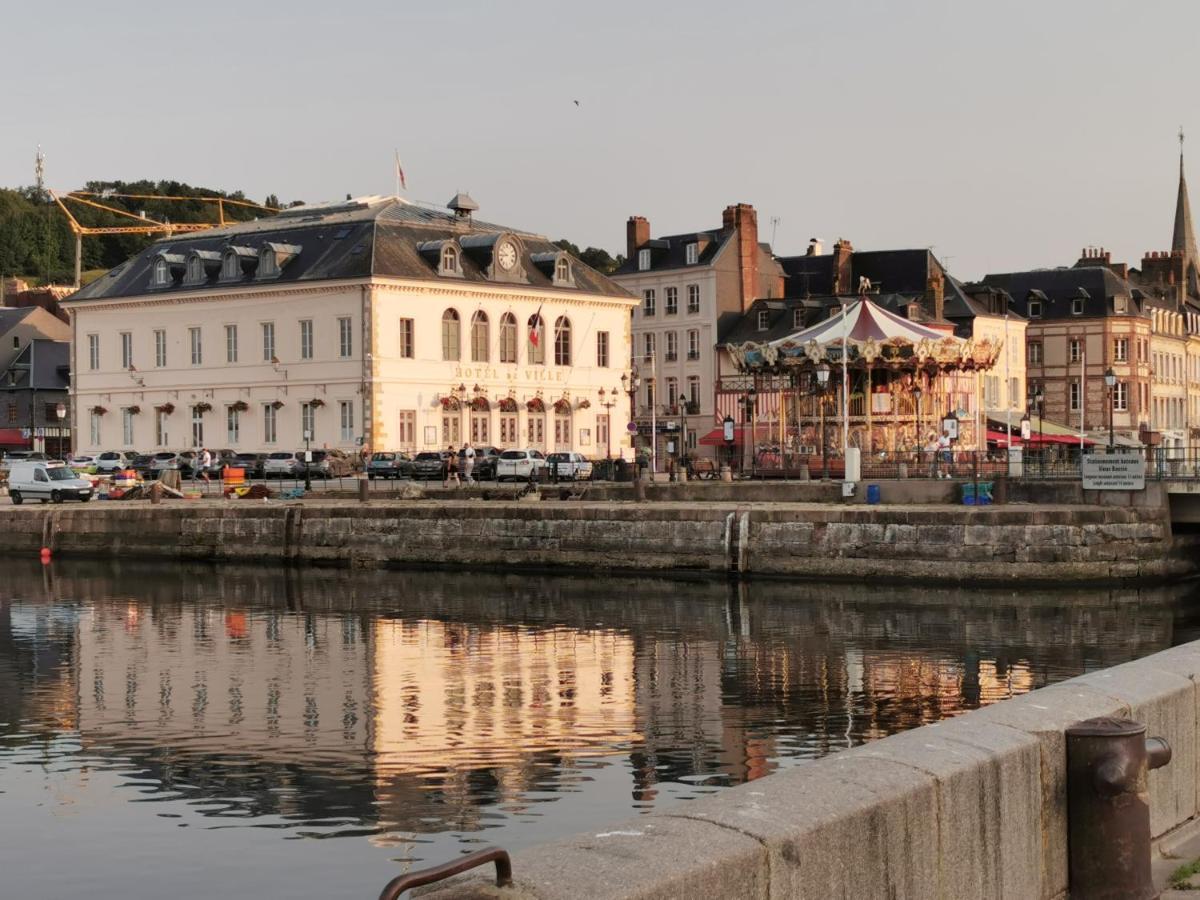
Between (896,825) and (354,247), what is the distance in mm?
72636

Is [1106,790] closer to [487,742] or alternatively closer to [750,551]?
[487,742]

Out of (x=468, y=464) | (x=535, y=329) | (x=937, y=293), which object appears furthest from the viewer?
Answer: (x=937, y=293)

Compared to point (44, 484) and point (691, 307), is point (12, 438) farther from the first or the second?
point (44, 484)

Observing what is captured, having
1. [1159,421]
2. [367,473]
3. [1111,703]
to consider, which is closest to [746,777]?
[1111,703]

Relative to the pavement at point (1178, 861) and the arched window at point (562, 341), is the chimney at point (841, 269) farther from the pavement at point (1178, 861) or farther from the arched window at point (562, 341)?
the pavement at point (1178, 861)

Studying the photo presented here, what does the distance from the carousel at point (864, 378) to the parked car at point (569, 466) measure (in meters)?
9.13

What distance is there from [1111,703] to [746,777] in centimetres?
1028

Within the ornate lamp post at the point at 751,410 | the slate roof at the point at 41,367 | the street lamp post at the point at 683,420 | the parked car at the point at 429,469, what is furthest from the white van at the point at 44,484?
the slate roof at the point at 41,367

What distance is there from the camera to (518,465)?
6969 centimetres

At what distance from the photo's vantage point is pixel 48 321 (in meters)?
114

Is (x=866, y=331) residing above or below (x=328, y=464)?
above

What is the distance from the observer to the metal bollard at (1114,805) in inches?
340

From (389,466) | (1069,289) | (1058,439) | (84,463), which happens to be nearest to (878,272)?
(1069,289)

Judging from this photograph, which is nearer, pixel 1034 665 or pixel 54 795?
pixel 54 795
